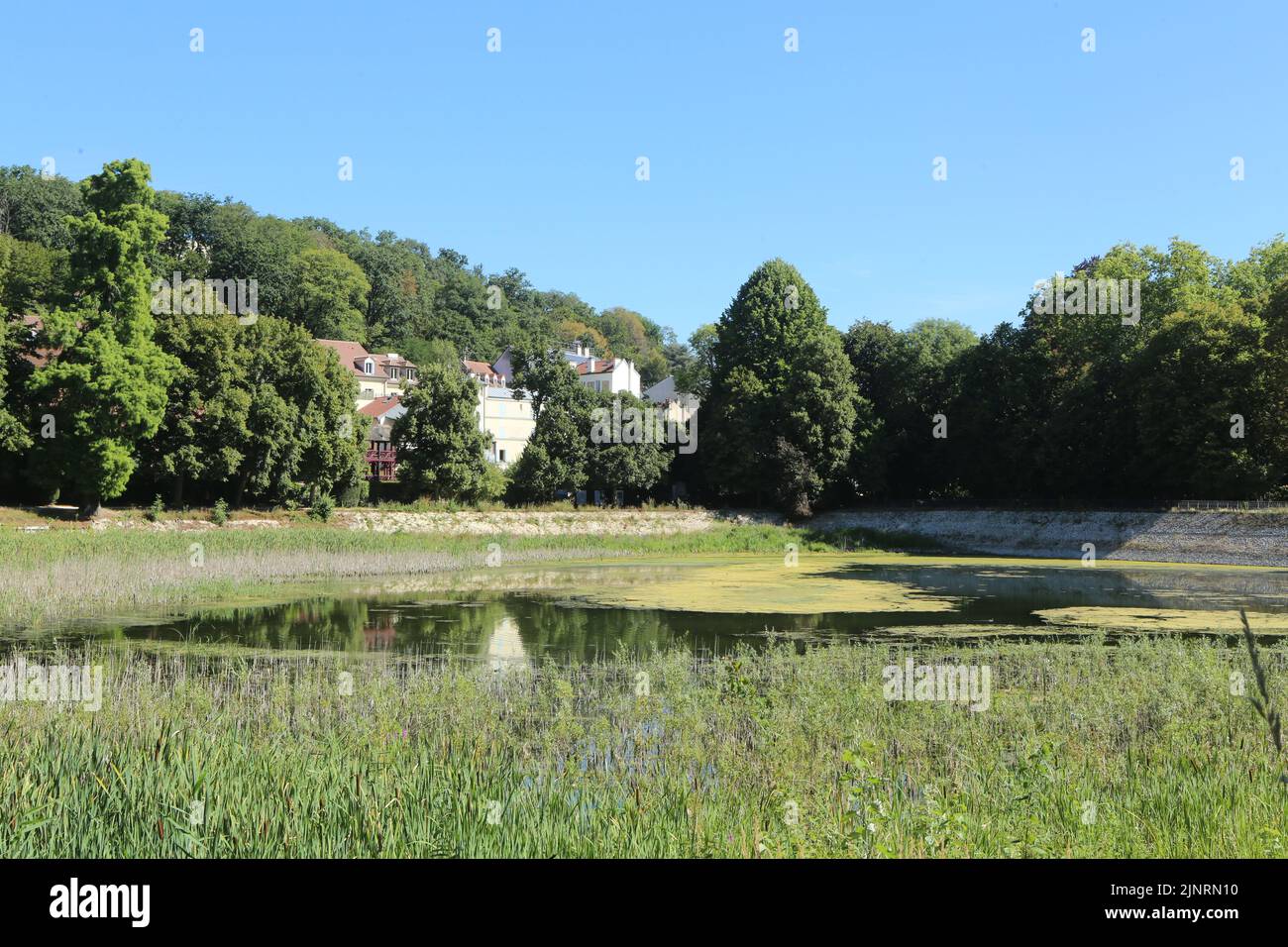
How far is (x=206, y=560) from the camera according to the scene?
102 feet

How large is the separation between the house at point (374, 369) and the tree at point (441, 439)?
3737 cm

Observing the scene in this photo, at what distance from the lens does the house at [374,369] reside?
297 ft

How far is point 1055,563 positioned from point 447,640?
32960 millimetres

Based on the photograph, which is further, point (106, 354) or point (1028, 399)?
point (1028, 399)

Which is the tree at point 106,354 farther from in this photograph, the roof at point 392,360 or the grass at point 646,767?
the roof at point 392,360

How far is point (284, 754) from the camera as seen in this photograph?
8.67 metres

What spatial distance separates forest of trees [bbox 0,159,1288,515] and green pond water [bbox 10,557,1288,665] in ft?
46.5

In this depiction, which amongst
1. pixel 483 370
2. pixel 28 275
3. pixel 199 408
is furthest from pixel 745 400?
pixel 28 275

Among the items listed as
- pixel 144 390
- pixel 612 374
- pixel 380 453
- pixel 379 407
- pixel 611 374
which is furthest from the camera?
pixel 611 374

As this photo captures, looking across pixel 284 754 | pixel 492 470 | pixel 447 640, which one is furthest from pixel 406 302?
pixel 284 754

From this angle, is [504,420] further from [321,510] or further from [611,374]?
[321,510]

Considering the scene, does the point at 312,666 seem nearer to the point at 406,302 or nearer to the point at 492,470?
the point at 492,470

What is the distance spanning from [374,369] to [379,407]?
10.8m

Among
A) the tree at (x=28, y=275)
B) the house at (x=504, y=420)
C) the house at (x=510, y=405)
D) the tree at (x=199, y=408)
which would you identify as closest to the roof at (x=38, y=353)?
the tree at (x=28, y=275)
